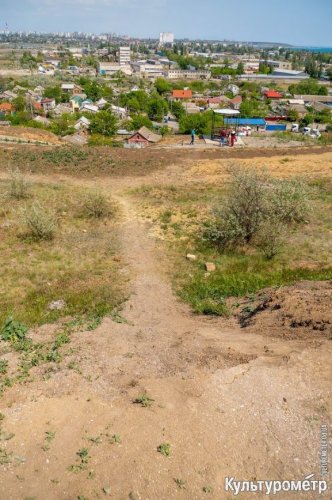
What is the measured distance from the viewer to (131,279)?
12.0 meters

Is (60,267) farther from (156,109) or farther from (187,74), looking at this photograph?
(187,74)

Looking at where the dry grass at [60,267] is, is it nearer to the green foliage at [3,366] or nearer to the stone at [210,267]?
the green foliage at [3,366]

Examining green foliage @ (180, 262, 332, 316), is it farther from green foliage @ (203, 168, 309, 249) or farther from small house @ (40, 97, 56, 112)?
small house @ (40, 97, 56, 112)

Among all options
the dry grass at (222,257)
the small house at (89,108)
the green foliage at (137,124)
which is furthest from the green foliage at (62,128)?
the dry grass at (222,257)

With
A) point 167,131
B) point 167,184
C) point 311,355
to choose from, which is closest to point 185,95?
point 167,131

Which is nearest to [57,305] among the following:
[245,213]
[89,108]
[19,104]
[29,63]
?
[245,213]

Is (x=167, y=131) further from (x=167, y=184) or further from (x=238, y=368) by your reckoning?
(x=238, y=368)

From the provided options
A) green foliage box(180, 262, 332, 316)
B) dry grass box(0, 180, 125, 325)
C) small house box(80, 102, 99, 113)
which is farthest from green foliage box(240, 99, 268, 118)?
green foliage box(180, 262, 332, 316)

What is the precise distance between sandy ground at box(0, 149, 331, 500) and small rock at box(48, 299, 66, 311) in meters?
1.98

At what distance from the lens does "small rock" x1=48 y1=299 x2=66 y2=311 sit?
10.6m

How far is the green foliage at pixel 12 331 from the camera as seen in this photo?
893cm

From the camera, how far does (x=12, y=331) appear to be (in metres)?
9.09

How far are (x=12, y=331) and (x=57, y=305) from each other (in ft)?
5.91

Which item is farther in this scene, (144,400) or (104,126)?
(104,126)
